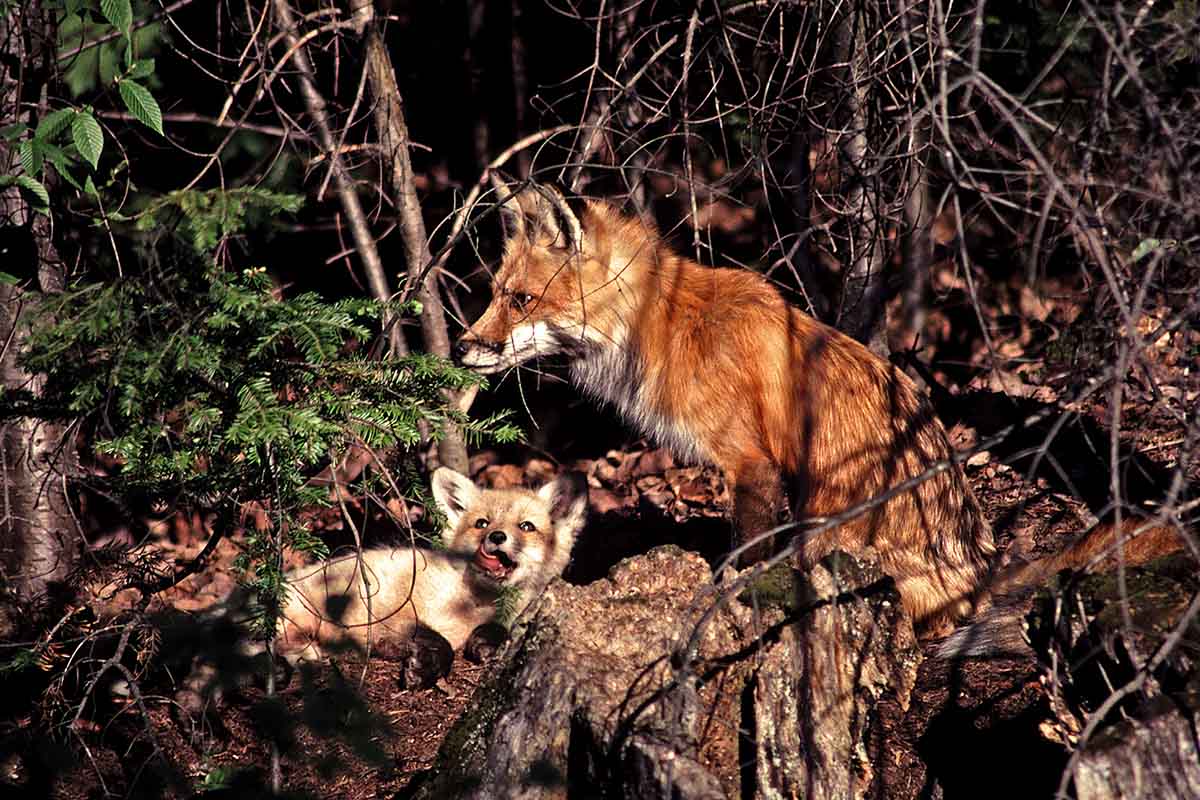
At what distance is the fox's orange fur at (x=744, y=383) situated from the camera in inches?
182

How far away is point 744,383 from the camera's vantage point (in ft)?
16.2

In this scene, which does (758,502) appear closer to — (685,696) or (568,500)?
(568,500)

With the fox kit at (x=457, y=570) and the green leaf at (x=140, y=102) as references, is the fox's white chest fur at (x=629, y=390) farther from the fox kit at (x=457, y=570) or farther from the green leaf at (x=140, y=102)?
the green leaf at (x=140, y=102)

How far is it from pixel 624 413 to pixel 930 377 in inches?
102

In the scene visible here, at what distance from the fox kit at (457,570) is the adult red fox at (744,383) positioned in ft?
2.71

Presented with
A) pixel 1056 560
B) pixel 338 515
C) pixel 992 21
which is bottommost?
pixel 338 515

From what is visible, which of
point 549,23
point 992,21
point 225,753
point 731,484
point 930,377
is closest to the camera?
point 225,753

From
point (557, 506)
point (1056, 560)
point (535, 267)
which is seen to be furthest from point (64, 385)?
point (1056, 560)

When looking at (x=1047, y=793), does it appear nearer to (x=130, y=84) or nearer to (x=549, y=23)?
(x=130, y=84)

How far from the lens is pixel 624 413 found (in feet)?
18.0

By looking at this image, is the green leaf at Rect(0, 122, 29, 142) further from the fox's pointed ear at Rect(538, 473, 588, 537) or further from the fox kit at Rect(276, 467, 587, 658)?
the fox's pointed ear at Rect(538, 473, 588, 537)

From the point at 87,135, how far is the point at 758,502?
3127 millimetres

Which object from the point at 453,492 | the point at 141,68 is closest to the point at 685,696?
the point at 141,68

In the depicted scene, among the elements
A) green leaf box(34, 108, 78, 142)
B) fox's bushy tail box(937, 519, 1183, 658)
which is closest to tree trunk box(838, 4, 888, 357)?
fox's bushy tail box(937, 519, 1183, 658)
